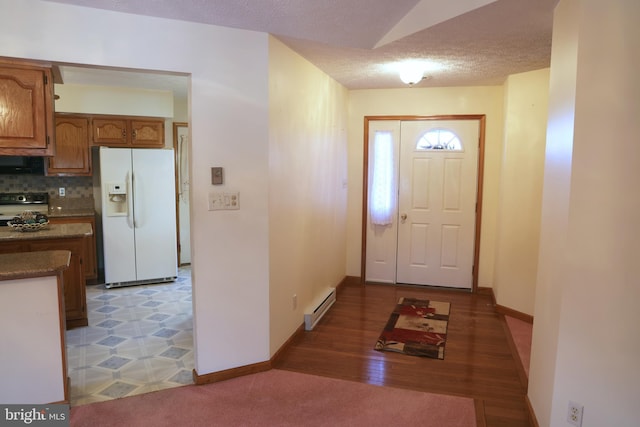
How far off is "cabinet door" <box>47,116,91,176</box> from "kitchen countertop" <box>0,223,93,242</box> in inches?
54.9

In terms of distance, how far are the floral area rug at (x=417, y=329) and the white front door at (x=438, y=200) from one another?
2.04ft

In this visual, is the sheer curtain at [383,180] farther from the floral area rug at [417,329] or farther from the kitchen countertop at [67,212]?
the kitchen countertop at [67,212]

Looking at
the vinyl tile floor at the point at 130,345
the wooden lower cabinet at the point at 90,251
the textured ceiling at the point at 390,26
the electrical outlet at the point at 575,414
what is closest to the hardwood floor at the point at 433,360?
the electrical outlet at the point at 575,414

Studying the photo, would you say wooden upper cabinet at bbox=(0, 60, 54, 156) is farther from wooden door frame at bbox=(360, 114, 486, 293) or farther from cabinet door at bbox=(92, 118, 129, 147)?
wooden door frame at bbox=(360, 114, 486, 293)

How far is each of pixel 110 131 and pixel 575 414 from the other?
536 centimetres

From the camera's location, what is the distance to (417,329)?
3.86 m

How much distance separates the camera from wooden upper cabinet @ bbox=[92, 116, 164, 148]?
5113 mm

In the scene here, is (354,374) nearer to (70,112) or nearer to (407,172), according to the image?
(407,172)

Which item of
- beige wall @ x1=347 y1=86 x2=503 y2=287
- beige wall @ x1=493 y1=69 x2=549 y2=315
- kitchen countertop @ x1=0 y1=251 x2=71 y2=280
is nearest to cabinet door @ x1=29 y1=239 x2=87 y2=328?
kitchen countertop @ x1=0 y1=251 x2=71 y2=280

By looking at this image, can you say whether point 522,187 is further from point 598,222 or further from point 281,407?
point 281,407

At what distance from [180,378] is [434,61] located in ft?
10.7

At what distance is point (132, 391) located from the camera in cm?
277

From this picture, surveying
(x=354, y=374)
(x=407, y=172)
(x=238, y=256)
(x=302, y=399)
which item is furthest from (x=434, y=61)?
(x=302, y=399)

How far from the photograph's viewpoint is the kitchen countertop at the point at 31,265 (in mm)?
2256
